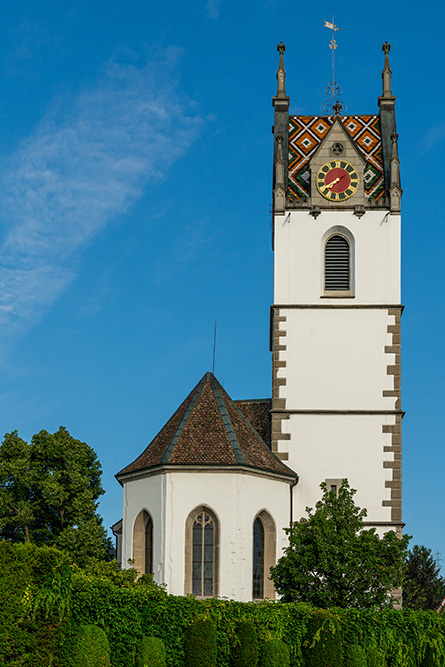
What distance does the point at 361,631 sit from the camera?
101ft

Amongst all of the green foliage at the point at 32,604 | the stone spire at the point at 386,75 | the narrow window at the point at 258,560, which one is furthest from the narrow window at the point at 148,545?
the stone spire at the point at 386,75

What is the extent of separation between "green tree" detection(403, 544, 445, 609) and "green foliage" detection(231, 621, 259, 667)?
36.8m

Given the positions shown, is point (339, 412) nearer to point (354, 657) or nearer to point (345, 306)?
point (345, 306)

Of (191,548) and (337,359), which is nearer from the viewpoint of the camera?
(191,548)

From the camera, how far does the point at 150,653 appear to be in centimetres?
2772

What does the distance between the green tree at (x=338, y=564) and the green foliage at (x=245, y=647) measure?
4238 mm

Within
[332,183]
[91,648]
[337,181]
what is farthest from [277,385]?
[91,648]

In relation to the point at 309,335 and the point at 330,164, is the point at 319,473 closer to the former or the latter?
the point at 309,335

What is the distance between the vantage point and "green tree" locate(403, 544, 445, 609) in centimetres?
6750

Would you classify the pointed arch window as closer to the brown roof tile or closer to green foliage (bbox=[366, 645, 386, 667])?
→ the brown roof tile

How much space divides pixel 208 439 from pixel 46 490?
49.8 feet

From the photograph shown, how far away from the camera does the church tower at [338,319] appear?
3975cm

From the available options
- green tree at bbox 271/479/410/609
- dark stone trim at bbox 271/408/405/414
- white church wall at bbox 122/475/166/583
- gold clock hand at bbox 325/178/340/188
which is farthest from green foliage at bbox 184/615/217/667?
gold clock hand at bbox 325/178/340/188

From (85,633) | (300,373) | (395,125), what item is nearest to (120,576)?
(85,633)
